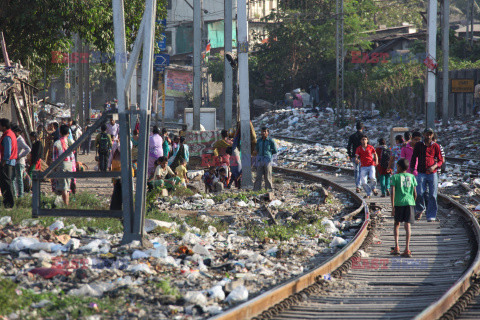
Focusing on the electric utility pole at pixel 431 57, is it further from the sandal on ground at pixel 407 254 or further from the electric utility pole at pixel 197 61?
the sandal on ground at pixel 407 254

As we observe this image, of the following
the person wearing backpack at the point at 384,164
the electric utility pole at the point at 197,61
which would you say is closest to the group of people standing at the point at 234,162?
the person wearing backpack at the point at 384,164

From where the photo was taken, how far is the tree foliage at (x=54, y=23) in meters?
16.3

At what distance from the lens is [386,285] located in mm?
8023

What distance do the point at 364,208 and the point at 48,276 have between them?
25.2 ft

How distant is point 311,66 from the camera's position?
49.6 metres

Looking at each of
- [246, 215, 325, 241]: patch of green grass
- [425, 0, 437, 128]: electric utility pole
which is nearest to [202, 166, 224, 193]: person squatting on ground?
[246, 215, 325, 241]: patch of green grass

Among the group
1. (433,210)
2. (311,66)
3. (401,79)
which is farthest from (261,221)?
(311,66)

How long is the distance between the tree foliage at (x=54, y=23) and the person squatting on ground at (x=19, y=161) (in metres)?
5.06

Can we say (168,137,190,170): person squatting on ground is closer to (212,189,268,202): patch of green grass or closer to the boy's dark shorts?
(212,189,268,202): patch of green grass

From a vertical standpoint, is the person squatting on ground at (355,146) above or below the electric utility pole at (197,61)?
below

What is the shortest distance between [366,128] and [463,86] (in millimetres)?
5304

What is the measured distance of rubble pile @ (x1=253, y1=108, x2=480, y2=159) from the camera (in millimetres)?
26972

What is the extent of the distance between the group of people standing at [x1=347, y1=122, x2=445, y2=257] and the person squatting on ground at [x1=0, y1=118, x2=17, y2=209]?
6.57 metres

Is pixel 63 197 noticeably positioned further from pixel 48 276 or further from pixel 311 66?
pixel 311 66
